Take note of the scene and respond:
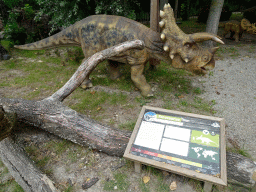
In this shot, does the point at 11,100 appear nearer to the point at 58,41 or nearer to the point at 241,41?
the point at 58,41

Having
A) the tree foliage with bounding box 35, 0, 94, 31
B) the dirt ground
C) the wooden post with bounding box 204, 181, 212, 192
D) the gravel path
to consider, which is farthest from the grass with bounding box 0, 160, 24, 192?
the tree foliage with bounding box 35, 0, 94, 31

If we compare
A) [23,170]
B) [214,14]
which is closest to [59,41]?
[23,170]

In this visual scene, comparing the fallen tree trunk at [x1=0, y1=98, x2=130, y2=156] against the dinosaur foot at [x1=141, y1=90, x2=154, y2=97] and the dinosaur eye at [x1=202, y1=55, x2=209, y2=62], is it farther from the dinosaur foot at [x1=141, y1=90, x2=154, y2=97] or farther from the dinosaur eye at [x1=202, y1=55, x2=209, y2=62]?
the dinosaur eye at [x1=202, y1=55, x2=209, y2=62]

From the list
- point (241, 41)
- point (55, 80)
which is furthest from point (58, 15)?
point (241, 41)

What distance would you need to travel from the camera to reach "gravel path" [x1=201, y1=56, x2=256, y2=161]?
2836mm

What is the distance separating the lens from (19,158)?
89.5 inches

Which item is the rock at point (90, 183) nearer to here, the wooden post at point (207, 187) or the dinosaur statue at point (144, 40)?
the wooden post at point (207, 187)

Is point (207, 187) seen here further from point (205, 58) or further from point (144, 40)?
point (144, 40)

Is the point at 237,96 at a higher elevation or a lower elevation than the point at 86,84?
lower

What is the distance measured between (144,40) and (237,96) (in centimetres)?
229

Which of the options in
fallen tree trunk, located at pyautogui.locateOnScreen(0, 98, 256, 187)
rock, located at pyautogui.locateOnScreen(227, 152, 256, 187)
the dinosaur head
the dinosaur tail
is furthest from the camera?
the dinosaur tail

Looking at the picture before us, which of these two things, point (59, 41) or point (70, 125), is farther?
point (59, 41)

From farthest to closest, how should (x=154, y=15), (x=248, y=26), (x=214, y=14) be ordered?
(x=248, y=26) → (x=214, y=14) → (x=154, y=15)

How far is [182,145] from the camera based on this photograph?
1954mm
